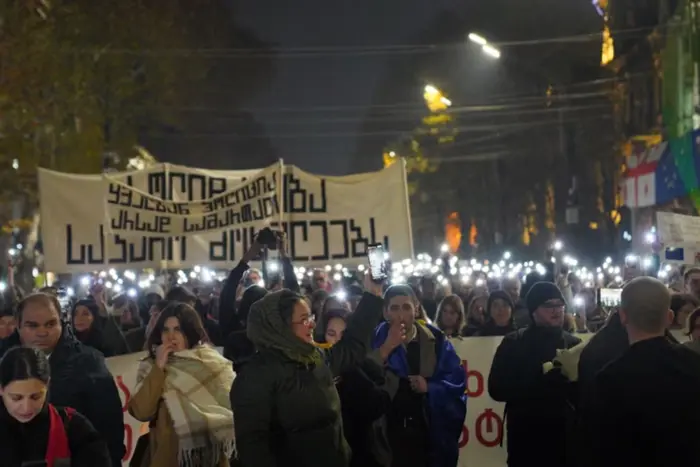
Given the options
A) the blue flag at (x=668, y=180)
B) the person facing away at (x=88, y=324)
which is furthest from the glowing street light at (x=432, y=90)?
the person facing away at (x=88, y=324)

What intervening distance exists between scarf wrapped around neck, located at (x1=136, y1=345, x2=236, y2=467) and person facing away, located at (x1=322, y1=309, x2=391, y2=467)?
62cm

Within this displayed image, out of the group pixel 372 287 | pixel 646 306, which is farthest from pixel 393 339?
pixel 646 306

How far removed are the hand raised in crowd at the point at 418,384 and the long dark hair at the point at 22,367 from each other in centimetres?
263

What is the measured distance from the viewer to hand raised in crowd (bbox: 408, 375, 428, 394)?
6.45 m

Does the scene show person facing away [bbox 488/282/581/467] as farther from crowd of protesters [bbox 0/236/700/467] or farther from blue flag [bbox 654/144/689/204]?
blue flag [bbox 654/144/689/204]

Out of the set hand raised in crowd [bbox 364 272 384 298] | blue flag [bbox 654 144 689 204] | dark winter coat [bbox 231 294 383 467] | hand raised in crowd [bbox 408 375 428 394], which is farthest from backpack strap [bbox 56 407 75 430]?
blue flag [bbox 654 144 689 204]

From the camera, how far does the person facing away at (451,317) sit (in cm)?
969

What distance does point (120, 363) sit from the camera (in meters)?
8.80

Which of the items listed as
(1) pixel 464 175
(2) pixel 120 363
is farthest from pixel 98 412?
(1) pixel 464 175

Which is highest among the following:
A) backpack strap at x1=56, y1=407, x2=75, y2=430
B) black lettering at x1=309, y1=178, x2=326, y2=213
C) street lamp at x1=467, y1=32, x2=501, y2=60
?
street lamp at x1=467, y1=32, x2=501, y2=60

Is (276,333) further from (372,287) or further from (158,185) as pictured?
(158,185)

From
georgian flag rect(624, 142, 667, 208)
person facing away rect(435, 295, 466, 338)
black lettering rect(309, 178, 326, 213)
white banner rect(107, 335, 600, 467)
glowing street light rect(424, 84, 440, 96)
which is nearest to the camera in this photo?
white banner rect(107, 335, 600, 467)

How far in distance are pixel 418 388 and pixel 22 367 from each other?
9.09 feet

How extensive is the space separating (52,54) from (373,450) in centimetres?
2291
